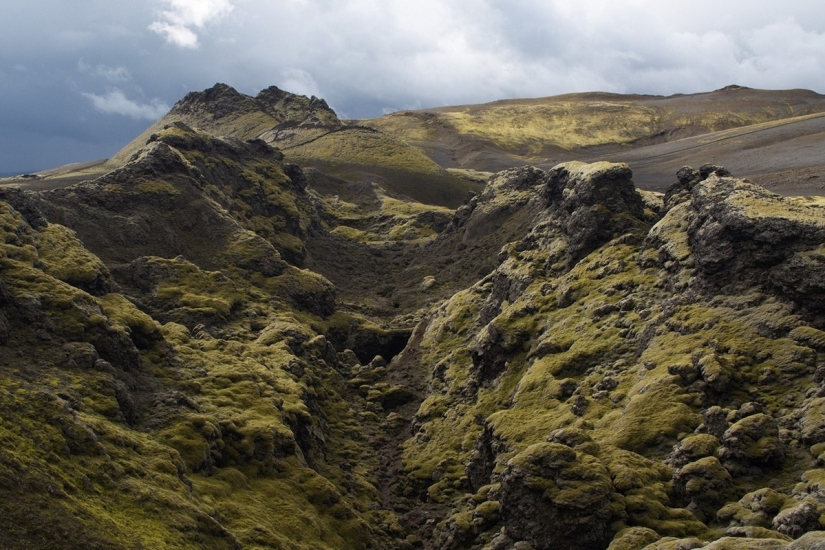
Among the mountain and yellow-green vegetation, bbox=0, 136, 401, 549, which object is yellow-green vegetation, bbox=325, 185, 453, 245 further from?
yellow-green vegetation, bbox=0, 136, 401, 549

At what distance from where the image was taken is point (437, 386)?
282 ft

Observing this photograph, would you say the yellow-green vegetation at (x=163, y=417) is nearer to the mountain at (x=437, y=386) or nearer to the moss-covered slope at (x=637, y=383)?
the mountain at (x=437, y=386)

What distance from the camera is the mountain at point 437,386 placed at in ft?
141

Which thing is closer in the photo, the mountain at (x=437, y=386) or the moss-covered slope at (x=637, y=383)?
the mountain at (x=437, y=386)

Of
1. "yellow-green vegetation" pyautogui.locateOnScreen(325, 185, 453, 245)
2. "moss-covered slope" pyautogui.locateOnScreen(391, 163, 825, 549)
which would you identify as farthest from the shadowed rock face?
"yellow-green vegetation" pyautogui.locateOnScreen(325, 185, 453, 245)

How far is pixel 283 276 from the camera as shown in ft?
363

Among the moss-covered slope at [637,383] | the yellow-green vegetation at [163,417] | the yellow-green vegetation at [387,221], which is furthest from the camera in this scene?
the yellow-green vegetation at [387,221]

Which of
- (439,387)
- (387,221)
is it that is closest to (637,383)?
(439,387)

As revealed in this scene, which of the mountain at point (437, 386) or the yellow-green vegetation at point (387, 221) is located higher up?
the yellow-green vegetation at point (387, 221)

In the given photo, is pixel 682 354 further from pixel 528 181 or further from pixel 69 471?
pixel 528 181

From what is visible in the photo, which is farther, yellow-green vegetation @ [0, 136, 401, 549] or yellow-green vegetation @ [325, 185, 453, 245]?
yellow-green vegetation @ [325, 185, 453, 245]

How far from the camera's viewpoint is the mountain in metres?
42.9

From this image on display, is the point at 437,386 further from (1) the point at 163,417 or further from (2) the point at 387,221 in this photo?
(2) the point at 387,221

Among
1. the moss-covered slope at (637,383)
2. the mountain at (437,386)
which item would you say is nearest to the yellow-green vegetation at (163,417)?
the mountain at (437,386)
